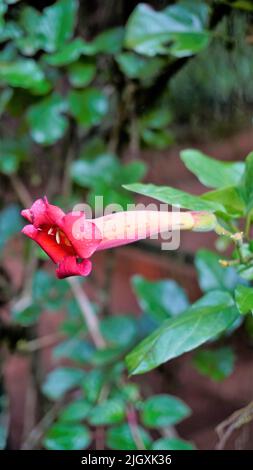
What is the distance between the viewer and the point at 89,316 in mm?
1087

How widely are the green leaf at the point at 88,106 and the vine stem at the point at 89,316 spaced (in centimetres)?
33

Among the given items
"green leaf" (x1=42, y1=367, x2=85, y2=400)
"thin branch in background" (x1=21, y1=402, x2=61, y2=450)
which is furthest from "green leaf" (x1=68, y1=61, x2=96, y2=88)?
"thin branch in background" (x1=21, y1=402, x2=61, y2=450)

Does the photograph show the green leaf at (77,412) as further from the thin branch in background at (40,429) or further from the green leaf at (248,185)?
the green leaf at (248,185)

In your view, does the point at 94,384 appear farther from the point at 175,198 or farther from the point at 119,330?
the point at 175,198

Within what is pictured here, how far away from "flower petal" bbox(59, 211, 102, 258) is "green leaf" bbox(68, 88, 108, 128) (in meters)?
0.56

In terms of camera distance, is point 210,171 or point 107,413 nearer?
point 210,171

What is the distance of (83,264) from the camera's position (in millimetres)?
505

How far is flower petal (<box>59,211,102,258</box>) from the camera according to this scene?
1.59ft

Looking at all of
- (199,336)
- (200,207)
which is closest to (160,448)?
(199,336)

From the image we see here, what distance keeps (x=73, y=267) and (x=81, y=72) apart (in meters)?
0.59

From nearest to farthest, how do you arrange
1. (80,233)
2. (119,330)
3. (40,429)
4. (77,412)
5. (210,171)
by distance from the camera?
(80,233) → (210,171) → (77,412) → (119,330) → (40,429)

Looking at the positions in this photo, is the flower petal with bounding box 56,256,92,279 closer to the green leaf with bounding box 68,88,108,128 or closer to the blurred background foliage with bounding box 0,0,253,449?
the blurred background foliage with bounding box 0,0,253,449

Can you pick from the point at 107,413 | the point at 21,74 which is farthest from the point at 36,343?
the point at 21,74

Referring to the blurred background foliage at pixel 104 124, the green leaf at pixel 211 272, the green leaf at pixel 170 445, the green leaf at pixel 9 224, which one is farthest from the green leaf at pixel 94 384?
the green leaf at pixel 9 224
